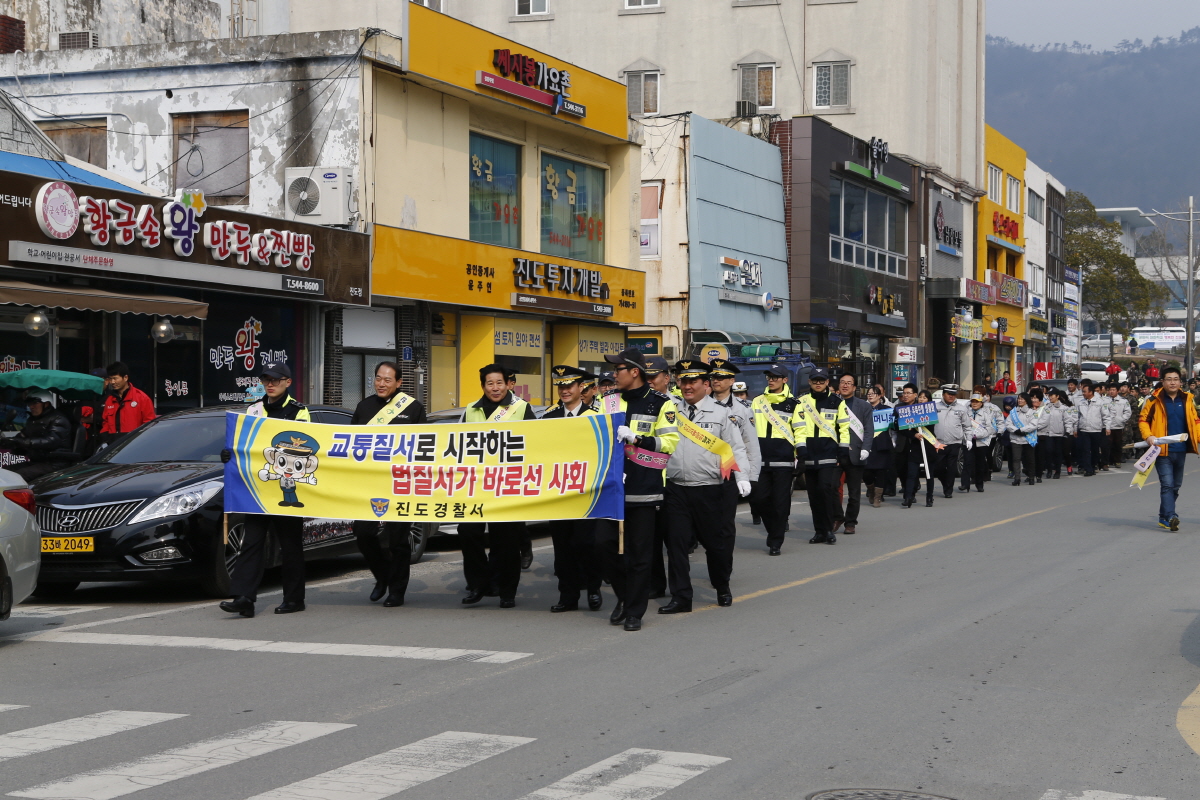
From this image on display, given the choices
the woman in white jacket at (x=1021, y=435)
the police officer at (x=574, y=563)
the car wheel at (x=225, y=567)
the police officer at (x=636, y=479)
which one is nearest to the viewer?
the police officer at (x=636, y=479)

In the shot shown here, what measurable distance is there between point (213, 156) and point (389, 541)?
611 inches

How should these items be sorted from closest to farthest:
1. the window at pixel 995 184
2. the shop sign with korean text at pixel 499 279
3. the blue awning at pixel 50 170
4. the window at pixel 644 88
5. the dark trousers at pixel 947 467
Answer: the blue awning at pixel 50 170 < the dark trousers at pixel 947 467 < the shop sign with korean text at pixel 499 279 < the window at pixel 644 88 < the window at pixel 995 184

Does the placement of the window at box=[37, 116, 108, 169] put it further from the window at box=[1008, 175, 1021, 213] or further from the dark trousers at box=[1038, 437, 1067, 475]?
the window at box=[1008, 175, 1021, 213]

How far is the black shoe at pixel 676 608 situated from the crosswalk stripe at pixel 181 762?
3.94 meters

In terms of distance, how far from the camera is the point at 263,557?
10383mm

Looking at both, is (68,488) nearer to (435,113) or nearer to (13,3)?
(435,113)

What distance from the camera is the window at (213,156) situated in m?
24.1

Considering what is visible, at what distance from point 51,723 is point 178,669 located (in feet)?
4.66

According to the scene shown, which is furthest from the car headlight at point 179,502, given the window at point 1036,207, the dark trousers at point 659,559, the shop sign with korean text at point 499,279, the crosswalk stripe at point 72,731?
the window at point 1036,207

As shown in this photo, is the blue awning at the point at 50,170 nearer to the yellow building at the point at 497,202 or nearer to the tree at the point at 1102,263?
the yellow building at the point at 497,202

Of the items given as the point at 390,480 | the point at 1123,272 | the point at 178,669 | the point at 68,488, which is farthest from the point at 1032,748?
the point at 1123,272

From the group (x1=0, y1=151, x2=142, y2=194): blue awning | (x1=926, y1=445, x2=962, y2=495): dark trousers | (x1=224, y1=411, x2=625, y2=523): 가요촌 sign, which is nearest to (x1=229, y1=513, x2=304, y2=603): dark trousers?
(x1=224, y1=411, x2=625, y2=523): 가요촌 sign

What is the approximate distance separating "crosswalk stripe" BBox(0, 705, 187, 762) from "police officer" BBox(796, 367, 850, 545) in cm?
958

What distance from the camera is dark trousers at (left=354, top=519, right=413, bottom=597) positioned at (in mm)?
10586
